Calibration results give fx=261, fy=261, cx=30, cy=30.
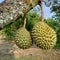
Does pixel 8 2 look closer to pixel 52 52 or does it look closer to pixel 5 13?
pixel 5 13

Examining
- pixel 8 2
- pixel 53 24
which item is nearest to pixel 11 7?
pixel 8 2

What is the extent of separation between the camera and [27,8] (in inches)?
54.7

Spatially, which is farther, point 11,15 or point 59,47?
point 59,47

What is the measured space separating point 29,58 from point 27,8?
4.28m

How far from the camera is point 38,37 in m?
1.37

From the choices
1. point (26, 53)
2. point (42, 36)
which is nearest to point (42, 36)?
point (42, 36)

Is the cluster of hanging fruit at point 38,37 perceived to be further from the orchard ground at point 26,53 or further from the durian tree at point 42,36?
the orchard ground at point 26,53

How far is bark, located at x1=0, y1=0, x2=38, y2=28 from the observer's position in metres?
1.38

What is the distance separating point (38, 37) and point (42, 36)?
0.10ft

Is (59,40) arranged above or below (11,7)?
below

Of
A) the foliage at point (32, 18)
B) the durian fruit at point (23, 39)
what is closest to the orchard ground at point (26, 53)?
the foliage at point (32, 18)

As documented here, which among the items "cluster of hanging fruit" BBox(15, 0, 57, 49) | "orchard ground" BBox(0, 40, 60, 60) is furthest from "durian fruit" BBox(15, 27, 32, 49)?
"orchard ground" BBox(0, 40, 60, 60)

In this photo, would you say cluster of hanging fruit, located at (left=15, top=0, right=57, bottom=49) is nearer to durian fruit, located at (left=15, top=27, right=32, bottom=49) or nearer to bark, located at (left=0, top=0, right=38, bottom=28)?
durian fruit, located at (left=15, top=27, right=32, bottom=49)

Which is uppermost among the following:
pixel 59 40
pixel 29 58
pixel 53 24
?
pixel 53 24
